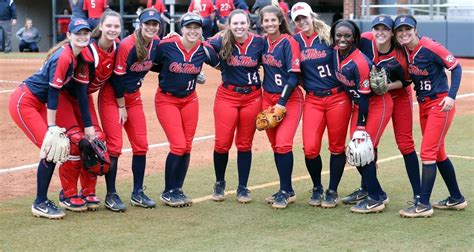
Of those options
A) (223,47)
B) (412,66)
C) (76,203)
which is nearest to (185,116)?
(223,47)

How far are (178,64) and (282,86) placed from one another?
97cm

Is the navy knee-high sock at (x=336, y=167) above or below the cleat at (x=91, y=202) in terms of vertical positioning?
above

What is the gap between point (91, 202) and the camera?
7.58m

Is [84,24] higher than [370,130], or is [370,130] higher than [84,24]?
[84,24]

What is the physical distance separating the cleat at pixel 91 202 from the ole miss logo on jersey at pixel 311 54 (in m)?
2.25

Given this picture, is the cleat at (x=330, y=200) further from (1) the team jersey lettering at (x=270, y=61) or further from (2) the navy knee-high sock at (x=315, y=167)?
(1) the team jersey lettering at (x=270, y=61)

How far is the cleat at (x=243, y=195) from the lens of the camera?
26.0ft

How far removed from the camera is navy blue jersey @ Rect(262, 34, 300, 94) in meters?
7.62

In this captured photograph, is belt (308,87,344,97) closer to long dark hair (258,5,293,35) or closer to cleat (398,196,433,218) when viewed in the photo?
long dark hair (258,5,293,35)

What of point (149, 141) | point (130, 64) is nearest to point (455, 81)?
point (130, 64)

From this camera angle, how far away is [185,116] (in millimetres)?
7859

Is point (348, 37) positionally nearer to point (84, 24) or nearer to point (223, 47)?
point (223, 47)

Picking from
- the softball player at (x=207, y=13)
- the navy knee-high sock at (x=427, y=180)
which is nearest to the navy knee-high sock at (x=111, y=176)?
the navy knee-high sock at (x=427, y=180)

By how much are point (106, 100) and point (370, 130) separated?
2.35 meters
